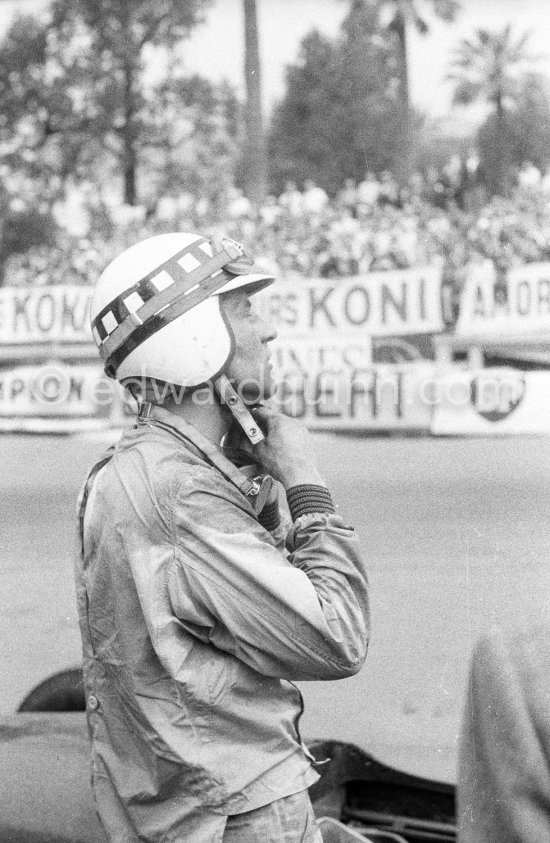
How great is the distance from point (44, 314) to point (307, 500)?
6.05ft

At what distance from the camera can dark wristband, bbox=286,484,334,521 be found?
5.68 feet

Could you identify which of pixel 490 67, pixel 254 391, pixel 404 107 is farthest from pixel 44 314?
pixel 254 391

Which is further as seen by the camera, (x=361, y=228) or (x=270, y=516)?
(x=361, y=228)

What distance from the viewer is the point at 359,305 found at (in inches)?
121

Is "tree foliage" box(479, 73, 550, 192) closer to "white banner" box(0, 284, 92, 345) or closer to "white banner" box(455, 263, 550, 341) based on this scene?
"white banner" box(455, 263, 550, 341)

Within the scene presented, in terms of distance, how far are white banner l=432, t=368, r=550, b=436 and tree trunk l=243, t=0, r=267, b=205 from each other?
0.80 m

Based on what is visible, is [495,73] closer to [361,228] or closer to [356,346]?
[361,228]

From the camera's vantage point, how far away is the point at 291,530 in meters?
1.73

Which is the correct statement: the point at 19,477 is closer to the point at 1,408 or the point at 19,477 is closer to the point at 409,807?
the point at 1,408

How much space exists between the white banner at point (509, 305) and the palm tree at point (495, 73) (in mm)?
254

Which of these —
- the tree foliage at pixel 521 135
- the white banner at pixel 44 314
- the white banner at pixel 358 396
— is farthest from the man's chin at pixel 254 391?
the white banner at pixel 44 314

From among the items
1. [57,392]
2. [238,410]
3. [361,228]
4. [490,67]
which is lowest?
[57,392]

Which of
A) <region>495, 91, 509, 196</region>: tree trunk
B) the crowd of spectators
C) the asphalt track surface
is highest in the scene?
<region>495, 91, 509, 196</region>: tree trunk

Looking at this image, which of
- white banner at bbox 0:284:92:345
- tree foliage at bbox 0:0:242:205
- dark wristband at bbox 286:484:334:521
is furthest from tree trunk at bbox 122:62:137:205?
dark wristband at bbox 286:484:334:521
